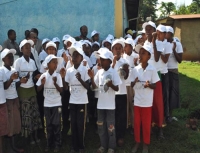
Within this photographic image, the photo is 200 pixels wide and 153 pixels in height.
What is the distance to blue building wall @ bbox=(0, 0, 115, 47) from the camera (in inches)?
290

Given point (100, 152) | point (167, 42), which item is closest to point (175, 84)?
point (167, 42)

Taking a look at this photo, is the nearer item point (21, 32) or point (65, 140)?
point (65, 140)

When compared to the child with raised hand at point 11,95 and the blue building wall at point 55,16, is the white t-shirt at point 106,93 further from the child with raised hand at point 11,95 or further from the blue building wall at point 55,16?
the blue building wall at point 55,16

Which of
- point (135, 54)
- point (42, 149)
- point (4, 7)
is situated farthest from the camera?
point (4, 7)

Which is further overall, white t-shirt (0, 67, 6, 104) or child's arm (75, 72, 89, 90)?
child's arm (75, 72, 89, 90)

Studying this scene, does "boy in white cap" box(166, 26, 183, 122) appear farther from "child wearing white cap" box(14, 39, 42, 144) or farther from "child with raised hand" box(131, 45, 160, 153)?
"child wearing white cap" box(14, 39, 42, 144)

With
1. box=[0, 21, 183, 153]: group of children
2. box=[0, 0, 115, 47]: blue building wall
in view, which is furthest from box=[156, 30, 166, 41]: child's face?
box=[0, 0, 115, 47]: blue building wall

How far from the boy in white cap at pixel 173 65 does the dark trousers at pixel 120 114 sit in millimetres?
1233

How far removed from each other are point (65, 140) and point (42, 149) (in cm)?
50

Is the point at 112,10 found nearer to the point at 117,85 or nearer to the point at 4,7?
the point at 4,7

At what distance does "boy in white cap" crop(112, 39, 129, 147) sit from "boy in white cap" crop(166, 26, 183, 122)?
1043mm

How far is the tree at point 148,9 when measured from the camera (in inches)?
1767

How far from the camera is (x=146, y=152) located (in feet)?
14.4

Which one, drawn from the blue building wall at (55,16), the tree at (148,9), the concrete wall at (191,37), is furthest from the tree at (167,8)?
the blue building wall at (55,16)
